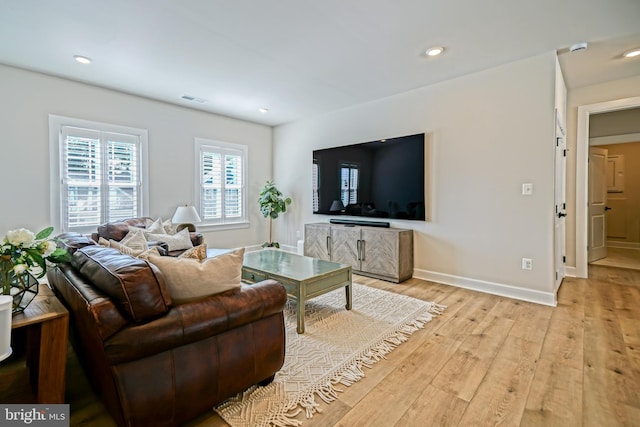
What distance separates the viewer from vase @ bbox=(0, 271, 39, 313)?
4.76 feet

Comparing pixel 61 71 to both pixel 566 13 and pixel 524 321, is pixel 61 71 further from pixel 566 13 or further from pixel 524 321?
pixel 524 321

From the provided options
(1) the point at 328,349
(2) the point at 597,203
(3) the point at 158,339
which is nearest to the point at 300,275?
(1) the point at 328,349

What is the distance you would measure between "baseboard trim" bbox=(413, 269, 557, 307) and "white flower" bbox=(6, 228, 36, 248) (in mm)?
3899

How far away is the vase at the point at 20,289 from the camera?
4.76 ft

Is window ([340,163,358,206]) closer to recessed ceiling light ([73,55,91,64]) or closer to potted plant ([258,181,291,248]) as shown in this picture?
potted plant ([258,181,291,248])

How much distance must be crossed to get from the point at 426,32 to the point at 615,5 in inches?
54.4

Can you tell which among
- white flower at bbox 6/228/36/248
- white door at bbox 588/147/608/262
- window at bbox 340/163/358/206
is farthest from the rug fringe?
white door at bbox 588/147/608/262

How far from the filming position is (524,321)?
272cm

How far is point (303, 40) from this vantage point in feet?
9.30

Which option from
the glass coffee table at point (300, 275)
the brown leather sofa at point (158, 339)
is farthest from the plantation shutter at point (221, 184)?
the brown leather sofa at point (158, 339)

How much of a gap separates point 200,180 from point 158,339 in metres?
4.24

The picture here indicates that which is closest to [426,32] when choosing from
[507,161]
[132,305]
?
[507,161]

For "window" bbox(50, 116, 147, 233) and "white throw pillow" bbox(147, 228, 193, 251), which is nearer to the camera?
"white throw pillow" bbox(147, 228, 193, 251)

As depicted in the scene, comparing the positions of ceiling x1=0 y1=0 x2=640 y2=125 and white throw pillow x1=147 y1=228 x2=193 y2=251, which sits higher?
ceiling x1=0 y1=0 x2=640 y2=125
